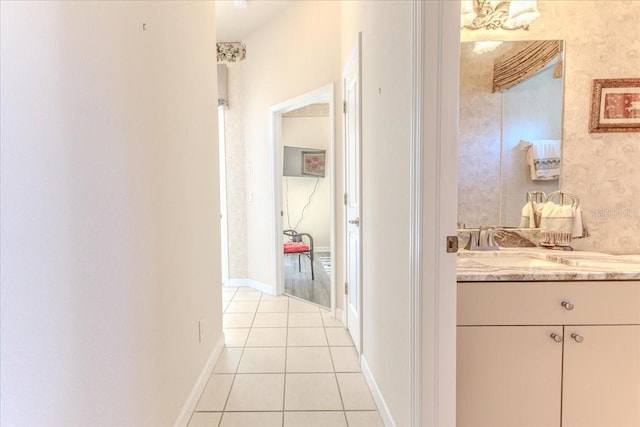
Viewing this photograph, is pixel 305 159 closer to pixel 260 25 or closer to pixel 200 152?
pixel 260 25

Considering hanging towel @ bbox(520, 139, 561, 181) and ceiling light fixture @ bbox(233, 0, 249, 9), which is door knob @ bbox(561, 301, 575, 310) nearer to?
hanging towel @ bbox(520, 139, 561, 181)

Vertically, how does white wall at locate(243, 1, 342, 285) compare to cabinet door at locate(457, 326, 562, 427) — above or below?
above

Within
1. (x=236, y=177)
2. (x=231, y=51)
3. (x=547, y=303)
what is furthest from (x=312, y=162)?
(x=547, y=303)

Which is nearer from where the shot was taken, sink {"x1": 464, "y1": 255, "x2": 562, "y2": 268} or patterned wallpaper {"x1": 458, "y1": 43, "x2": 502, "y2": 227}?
sink {"x1": 464, "y1": 255, "x2": 562, "y2": 268}

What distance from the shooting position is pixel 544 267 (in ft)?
4.58

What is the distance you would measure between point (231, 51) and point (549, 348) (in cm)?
405

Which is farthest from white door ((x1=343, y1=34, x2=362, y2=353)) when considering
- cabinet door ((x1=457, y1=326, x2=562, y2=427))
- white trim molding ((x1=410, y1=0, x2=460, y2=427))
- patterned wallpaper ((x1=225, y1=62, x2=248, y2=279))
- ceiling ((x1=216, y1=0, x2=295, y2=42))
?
patterned wallpaper ((x1=225, y1=62, x2=248, y2=279))

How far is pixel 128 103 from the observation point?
1.15 meters

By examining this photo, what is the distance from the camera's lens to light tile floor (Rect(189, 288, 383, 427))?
1676 mm

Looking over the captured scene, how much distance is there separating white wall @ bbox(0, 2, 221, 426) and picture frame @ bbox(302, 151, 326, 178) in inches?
173

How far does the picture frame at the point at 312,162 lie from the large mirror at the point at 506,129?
170 inches

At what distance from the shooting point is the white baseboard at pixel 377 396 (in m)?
1.54

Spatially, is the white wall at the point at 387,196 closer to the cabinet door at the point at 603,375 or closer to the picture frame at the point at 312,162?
the cabinet door at the point at 603,375

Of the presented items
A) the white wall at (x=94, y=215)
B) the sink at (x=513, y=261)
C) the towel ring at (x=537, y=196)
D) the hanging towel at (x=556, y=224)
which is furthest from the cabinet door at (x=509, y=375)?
the white wall at (x=94, y=215)
